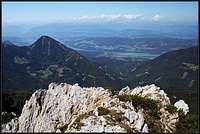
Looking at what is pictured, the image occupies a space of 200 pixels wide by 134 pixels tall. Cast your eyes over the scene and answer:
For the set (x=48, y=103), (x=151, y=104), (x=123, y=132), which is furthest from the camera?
(x=48, y=103)

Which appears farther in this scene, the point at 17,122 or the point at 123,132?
the point at 17,122

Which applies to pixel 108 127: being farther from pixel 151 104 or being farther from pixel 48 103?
pixel 48 103

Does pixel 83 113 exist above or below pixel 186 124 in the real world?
above

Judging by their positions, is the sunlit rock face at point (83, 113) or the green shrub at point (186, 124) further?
the green shrub at point (186, 124)

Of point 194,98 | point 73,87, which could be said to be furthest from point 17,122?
point 194,98

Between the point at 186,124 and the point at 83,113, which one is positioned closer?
the point at 186,124

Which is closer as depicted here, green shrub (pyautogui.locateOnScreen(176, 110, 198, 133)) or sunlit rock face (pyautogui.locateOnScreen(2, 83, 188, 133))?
sunlit rock face (pyautogui.locateOnScreen(2, 83, 188, 133))

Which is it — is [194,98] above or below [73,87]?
below

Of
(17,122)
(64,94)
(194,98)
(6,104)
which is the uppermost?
(64,94)
